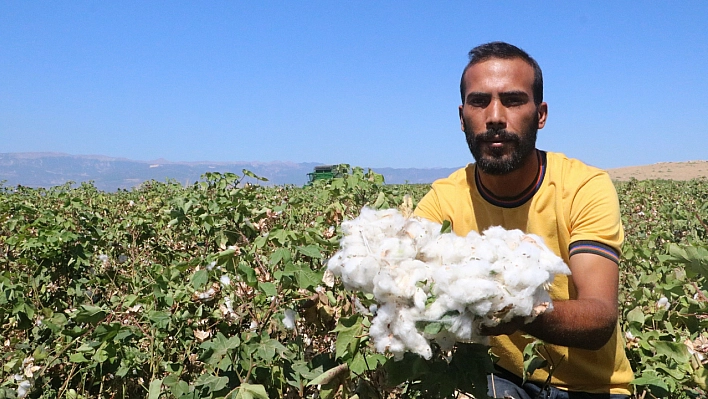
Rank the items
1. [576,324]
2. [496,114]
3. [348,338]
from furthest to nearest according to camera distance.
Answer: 1. [496,114]
2. [348,338]
3. [576,324]

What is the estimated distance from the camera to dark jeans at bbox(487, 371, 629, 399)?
1948 mm

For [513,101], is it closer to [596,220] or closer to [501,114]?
[501,114]

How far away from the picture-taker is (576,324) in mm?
1246

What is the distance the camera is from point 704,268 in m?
1.14

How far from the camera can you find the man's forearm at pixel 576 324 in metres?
1.13

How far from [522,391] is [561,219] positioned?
65 centimetres

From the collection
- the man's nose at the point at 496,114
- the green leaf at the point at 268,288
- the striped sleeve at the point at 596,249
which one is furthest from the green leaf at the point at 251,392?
the man's nose at the point at 496,114

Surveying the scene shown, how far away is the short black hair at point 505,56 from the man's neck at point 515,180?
21 centimetres

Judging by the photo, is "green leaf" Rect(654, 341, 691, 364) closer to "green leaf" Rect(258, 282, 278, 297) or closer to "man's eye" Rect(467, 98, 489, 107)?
"man's eye" Rect(467, 98, 489, 107)

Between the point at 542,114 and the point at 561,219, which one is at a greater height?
the point at 542,114

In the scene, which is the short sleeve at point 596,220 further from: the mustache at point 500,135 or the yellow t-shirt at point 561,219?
the mustache at point 500,135

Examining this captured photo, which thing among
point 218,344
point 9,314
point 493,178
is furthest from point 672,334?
point 9,314

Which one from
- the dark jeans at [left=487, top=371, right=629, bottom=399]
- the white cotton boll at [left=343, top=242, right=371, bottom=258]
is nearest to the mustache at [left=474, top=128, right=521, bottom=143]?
the dark jeans at [left=487, top=371, right=629, bottom=399]

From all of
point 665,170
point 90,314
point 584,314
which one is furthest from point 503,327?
point 665,170
